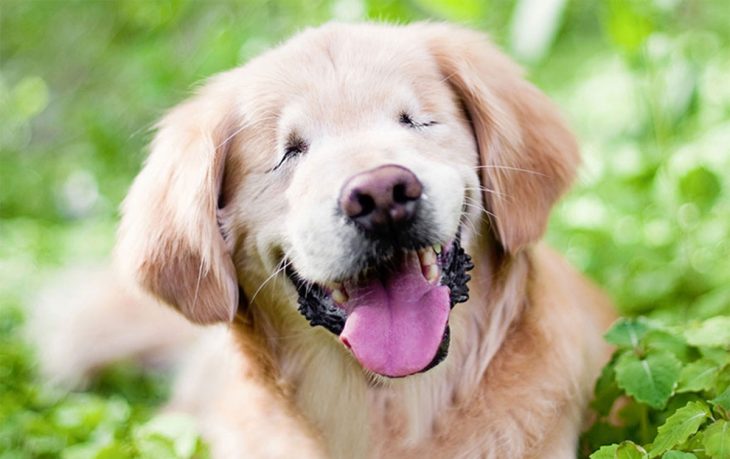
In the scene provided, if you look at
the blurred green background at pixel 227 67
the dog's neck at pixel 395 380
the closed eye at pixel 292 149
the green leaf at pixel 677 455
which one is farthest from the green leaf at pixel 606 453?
the closed eye at pixel 292 149

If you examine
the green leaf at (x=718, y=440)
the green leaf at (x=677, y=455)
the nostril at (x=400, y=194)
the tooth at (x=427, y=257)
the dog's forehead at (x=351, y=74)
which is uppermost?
the dog's forehead at (x=351, y=74)

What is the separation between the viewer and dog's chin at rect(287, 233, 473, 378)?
8.20ft

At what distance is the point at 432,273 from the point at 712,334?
2.53ft

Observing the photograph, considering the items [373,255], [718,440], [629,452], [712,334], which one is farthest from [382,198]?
[712,334]

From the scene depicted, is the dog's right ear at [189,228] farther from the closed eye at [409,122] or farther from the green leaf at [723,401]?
the green leaf at [723,401]

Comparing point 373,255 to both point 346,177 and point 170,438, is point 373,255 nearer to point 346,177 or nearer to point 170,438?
point 346,177

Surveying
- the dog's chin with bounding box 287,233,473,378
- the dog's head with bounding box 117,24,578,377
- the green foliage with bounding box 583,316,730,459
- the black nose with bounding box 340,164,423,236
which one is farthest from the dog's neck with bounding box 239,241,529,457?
the black nose with bounding box 340,164,423,236

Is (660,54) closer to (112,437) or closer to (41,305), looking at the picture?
(112,437)

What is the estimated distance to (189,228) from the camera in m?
2.72

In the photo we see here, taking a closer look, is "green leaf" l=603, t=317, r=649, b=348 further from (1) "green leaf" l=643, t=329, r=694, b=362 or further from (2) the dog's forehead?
(2) the dog's forehead

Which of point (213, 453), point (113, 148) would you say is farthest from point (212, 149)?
point (113, 148)

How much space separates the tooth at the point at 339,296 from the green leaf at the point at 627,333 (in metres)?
0.70

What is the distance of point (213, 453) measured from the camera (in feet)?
10.2

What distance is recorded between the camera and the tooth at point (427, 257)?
2535 mm
